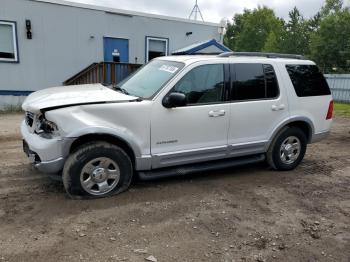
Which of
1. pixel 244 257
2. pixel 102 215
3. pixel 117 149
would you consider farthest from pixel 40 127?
pixel 244 257

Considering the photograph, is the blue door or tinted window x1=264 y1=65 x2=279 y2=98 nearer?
tinted window x1=264 y1=65 x2=279 y2=98

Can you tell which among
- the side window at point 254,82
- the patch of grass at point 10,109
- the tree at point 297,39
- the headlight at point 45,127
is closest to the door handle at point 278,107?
the side window at point 254,82

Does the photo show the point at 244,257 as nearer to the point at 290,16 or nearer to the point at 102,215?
the point at 102,215

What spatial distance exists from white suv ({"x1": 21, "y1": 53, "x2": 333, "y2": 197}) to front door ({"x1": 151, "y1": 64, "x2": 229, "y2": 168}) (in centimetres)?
1

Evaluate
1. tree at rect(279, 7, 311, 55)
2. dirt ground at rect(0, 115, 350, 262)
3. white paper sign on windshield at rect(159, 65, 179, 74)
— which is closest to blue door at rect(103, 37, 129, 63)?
dirt ground at rect(0, 115, 350, 262)

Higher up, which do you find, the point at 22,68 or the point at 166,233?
the point at 22,68

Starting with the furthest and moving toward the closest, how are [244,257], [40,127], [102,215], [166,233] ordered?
[40,127] < [102,215] < [166,233] < [244,257]

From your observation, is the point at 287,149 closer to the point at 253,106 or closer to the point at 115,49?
the point at 253,106

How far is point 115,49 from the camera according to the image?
13.1 meters

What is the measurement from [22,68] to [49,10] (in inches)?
84.0

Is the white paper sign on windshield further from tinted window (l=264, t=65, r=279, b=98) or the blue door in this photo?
the blue door

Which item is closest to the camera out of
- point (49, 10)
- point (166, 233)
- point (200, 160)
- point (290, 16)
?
point (166, 233)

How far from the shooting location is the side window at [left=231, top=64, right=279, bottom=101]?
200 inches

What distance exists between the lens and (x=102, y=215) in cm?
393
